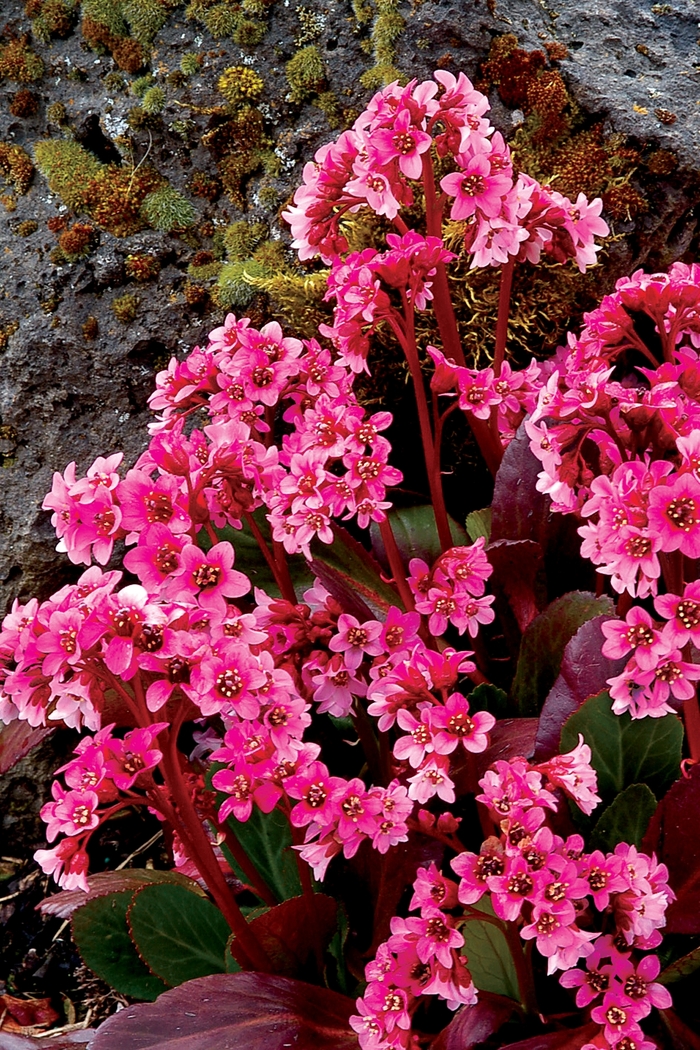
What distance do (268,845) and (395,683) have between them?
52cm

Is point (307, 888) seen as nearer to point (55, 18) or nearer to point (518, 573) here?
point (518, 573)

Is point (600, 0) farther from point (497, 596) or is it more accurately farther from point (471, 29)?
point (497, 596)

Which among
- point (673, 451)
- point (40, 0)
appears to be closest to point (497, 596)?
point (673, 451)

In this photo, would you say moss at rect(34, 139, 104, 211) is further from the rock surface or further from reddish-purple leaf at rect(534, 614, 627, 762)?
reddish-purple leaf at rect(534, 614, 627, 762)

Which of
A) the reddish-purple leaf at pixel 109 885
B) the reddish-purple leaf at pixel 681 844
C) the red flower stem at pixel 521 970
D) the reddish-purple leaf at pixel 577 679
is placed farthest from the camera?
the reddish-purple leaf at pixel 109 885

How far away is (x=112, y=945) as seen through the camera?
1.44 m

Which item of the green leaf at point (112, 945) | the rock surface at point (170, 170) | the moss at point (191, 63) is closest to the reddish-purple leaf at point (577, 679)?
the green leaf at point (112, 945)

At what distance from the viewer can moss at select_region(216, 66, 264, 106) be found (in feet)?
6.33

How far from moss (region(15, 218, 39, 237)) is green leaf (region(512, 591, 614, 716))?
1.37 meters

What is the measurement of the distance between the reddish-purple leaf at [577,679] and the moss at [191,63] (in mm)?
1451

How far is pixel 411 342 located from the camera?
141 cm

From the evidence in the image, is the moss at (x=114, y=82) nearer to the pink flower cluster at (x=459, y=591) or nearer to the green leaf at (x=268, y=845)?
the pink flower cluster at (x=459, y=591)

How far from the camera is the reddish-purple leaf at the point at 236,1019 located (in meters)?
1.11

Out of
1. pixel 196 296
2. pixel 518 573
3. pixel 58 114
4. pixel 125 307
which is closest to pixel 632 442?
pixel 518 573
